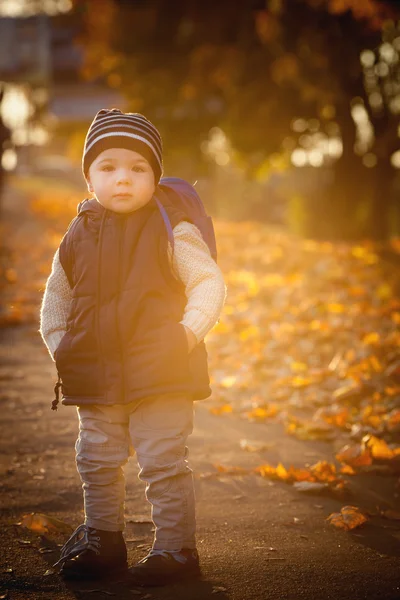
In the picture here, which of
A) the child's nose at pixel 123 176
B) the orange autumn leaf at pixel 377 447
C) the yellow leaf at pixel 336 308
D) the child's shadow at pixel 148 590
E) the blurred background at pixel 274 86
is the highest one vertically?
the blurred background at pixel 274 86

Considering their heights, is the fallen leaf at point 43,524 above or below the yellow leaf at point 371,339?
below

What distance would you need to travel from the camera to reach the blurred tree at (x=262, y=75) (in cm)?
1541

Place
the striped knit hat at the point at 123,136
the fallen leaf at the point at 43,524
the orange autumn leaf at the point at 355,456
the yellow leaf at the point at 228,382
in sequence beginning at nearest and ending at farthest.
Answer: the striped knit hat at the point at 123,136
the fallen leaf at the point at 43,524
the orange autumn leaf at the point at 355,456
the yellow leaf at the point at 228,382

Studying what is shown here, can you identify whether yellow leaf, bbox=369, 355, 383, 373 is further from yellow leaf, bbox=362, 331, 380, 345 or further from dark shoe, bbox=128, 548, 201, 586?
dark shoe, bbox=128, 548, 201, 586

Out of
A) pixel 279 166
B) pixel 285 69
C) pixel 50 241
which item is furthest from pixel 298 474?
pixel 279 166

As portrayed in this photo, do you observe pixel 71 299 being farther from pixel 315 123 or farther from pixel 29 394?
pixel 315 123

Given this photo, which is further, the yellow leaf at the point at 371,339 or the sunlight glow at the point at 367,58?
the sunlight glow at the point at 367,58

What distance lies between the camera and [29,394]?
19.9 ft

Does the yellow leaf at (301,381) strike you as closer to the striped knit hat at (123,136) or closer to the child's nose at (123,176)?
the striped knit hat at (123,136)

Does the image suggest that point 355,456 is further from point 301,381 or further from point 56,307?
point 56,307

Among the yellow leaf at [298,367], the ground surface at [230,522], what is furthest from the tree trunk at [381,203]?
the ground surface at [230,522]

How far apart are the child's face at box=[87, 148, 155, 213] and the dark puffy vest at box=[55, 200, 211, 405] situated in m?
0.05

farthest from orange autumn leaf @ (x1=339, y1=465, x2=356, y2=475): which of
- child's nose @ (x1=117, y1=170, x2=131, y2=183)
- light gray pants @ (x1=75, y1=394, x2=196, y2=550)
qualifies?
child's nose @ (x1=117, y1=170, x2=131, y2=183)

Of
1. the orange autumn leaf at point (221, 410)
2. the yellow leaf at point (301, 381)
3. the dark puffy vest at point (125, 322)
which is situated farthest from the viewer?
the yellow leaf at point (301, 381)
